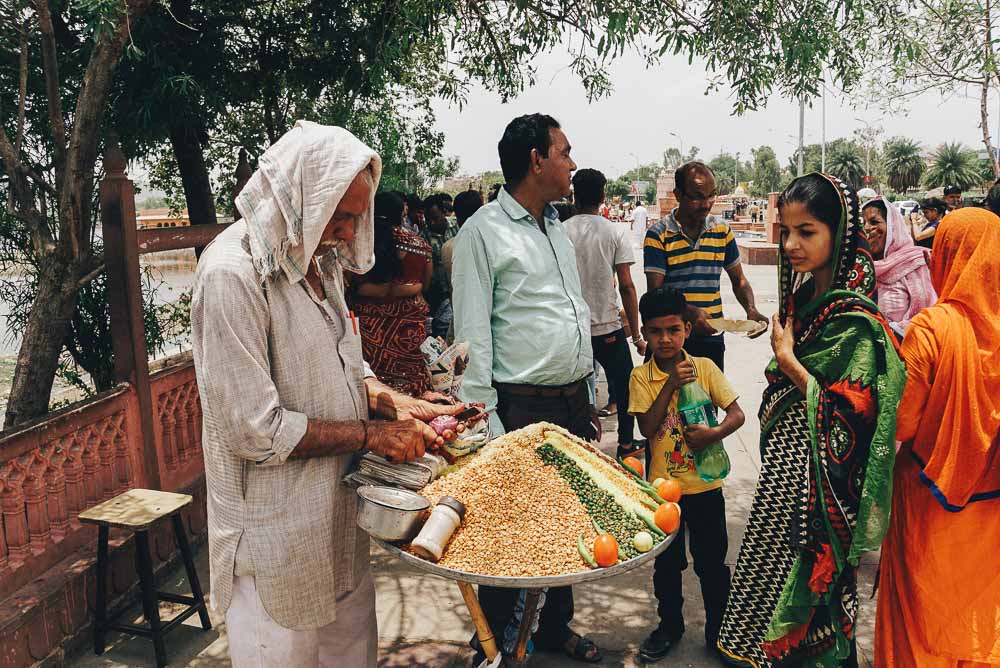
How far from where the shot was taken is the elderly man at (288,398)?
1843 mm

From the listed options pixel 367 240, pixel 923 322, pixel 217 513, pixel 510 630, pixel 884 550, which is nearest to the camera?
pixel 217 513

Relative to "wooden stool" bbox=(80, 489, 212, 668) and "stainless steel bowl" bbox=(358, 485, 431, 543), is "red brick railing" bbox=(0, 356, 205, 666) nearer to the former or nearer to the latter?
"wooden stool" bbox=(80, 489, 212, 668)

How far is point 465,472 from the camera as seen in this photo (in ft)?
7.41

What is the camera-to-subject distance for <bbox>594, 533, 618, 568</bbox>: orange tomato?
192 cm

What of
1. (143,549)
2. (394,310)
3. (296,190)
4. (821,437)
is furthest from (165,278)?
(821,437)

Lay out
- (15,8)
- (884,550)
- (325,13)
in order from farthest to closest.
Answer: (325,13) → (15,8) → (884,550)

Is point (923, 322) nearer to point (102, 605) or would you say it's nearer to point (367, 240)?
point (367, 240)

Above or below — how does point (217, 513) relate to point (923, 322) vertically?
below

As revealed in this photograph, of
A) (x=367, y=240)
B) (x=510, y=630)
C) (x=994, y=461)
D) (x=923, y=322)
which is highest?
(x=367, y=240)

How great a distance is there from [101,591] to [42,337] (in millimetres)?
1611

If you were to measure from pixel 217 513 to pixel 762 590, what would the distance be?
6.09 feet

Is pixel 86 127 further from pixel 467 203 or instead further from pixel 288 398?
pixel 467 203

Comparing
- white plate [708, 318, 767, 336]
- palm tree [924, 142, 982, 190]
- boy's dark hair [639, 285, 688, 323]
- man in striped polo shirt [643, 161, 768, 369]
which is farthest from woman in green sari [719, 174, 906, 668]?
palm tree [924, 142, 982, 190]

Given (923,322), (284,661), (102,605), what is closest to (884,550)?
(923,322)
